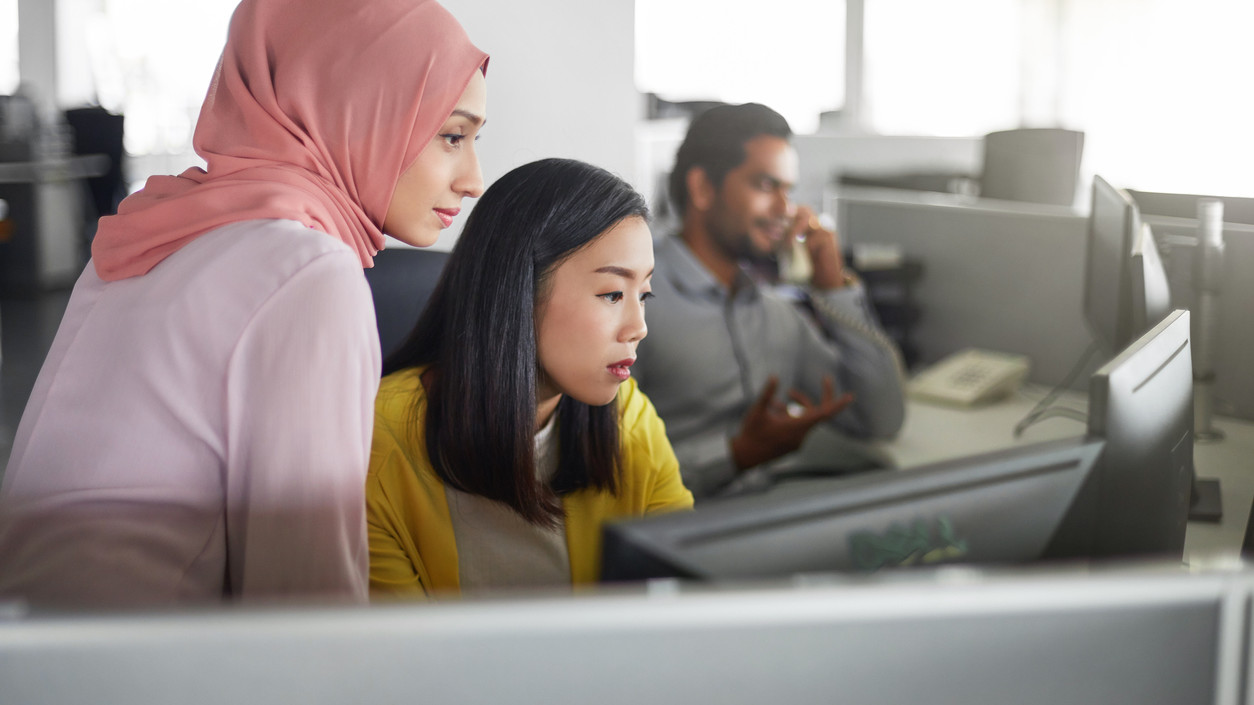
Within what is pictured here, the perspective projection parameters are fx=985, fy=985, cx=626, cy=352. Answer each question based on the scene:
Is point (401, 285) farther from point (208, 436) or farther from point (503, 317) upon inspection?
point (208, 436)

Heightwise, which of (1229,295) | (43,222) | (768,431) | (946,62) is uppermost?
(946,62)

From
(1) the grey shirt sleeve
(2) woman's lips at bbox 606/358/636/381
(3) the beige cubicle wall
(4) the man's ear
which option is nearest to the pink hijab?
(2) woman's lips at bbox 606/358/636/381

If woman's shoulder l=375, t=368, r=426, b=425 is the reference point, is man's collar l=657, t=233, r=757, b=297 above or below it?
above

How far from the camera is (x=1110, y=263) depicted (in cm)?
159

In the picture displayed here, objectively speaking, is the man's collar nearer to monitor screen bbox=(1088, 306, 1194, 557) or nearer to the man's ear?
the man's ear

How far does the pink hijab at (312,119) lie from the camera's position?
745 millimetres

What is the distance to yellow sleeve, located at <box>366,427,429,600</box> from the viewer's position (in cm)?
84

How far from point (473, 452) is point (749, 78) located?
4.63 m

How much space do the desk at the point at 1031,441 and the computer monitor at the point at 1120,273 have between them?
181 mm

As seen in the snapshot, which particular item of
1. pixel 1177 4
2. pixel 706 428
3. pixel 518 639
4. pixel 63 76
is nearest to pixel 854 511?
pixel 518 639

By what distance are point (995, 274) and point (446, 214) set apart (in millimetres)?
1666

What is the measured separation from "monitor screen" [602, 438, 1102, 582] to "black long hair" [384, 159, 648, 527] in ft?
1.12

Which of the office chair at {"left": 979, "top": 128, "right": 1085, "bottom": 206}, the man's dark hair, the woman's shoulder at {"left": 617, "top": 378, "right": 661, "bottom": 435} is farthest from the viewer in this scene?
the office chair at {"left": 979, "top": 128, "right": 1085, "bottom": 206}

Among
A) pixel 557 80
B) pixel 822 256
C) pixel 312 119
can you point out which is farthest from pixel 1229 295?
pixel 312 119
